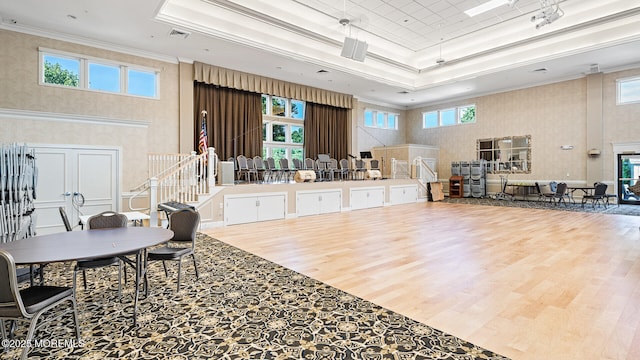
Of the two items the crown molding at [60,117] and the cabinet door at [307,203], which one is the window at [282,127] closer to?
the cabinet door at [307,203]

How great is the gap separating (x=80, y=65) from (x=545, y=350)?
11049 millimetres

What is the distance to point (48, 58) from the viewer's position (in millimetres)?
8359

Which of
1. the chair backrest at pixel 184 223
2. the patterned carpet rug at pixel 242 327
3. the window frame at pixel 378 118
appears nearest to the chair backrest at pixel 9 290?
the patterned carpet rug at pixel 242 327

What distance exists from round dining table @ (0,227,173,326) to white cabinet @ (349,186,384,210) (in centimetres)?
823

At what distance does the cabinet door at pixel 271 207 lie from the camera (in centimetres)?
889

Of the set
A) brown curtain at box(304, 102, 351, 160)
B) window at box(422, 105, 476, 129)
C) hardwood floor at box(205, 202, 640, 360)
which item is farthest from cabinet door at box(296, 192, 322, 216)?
window at box(422, 105, 476, 129)

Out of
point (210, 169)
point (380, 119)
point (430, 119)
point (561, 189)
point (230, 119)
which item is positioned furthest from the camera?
point (430, 119)

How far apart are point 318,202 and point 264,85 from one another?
5048mm

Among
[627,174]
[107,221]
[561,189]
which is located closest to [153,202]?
[107,221]

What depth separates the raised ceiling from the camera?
7.81 m

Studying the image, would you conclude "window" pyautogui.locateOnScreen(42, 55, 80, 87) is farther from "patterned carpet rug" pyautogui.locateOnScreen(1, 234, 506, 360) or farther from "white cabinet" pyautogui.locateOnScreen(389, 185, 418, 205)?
"white cabinet" pyautogui.locateOnScreen(389, 185, 418, 205)

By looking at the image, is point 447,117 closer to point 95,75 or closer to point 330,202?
point 330,202

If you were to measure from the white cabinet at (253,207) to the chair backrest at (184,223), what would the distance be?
155 inches

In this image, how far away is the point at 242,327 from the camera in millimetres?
2832
